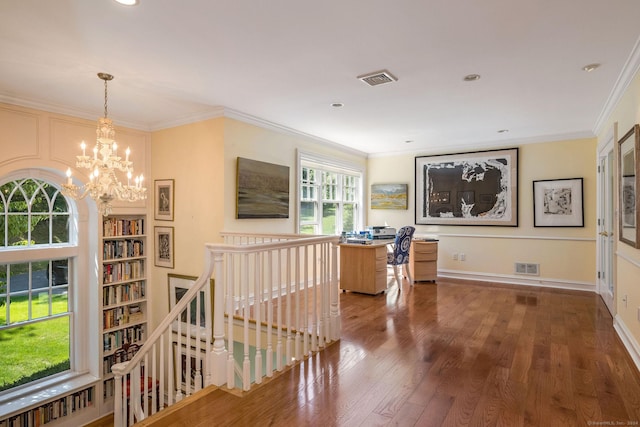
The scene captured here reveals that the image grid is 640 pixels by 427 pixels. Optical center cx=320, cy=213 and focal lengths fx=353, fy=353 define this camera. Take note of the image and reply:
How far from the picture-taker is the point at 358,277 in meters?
5.12

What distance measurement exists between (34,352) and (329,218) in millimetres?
4450

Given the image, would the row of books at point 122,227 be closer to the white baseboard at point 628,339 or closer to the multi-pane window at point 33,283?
the multi-pane window at point 33,283

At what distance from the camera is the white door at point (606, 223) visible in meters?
4.21

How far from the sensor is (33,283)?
4172 mm

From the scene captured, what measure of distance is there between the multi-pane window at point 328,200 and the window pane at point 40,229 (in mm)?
3294

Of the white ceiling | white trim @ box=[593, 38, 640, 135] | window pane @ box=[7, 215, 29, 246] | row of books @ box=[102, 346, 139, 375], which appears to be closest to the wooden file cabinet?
the white ceiling

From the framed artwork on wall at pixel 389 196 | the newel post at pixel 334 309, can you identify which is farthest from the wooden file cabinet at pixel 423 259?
the newel post at pixel 334 309

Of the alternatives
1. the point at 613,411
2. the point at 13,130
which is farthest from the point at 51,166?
the point at 613,411

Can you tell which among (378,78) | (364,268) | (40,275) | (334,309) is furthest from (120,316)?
(378,78)

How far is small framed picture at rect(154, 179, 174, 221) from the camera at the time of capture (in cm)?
477

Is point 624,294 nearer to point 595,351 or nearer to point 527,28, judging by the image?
point 595,351

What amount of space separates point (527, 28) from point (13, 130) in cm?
482

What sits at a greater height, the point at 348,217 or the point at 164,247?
the point at 348,217

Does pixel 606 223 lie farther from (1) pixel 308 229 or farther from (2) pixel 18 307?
(2) pixel 18 307
